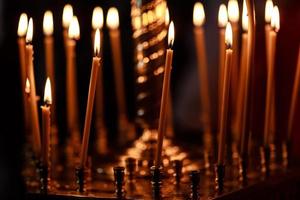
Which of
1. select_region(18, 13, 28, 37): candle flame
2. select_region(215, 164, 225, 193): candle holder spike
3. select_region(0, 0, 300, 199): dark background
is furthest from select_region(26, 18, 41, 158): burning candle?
select_region(0, 0, 300, 199): dark background

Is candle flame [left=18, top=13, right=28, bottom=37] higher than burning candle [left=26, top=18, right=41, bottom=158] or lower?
higher

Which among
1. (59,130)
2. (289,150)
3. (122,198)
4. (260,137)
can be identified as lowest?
(122,198)

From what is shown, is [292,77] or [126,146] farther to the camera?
[292,77]

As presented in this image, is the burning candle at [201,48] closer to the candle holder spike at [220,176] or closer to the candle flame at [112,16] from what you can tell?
the candle flame at [112,16]

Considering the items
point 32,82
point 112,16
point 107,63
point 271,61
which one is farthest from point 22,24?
point 107,63

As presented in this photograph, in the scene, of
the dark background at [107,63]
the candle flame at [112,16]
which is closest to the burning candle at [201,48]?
the candle flame at [112,16]

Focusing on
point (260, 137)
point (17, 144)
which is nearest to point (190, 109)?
point (260, 137)

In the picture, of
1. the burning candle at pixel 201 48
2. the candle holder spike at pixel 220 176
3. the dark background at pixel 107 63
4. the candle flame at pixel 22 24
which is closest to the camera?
the candle holder spike at pixel 220 176

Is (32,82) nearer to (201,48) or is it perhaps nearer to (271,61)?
(271,61)

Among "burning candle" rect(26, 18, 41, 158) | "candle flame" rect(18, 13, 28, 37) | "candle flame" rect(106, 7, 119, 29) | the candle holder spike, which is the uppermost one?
"candle flame" rect(106, 7, 119, 29)

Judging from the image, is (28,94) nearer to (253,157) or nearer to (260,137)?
(253,157)

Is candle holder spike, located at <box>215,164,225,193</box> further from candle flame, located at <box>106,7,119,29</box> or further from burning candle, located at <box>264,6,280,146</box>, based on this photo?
candle flame, located at <box>106,7,119,29</box>
